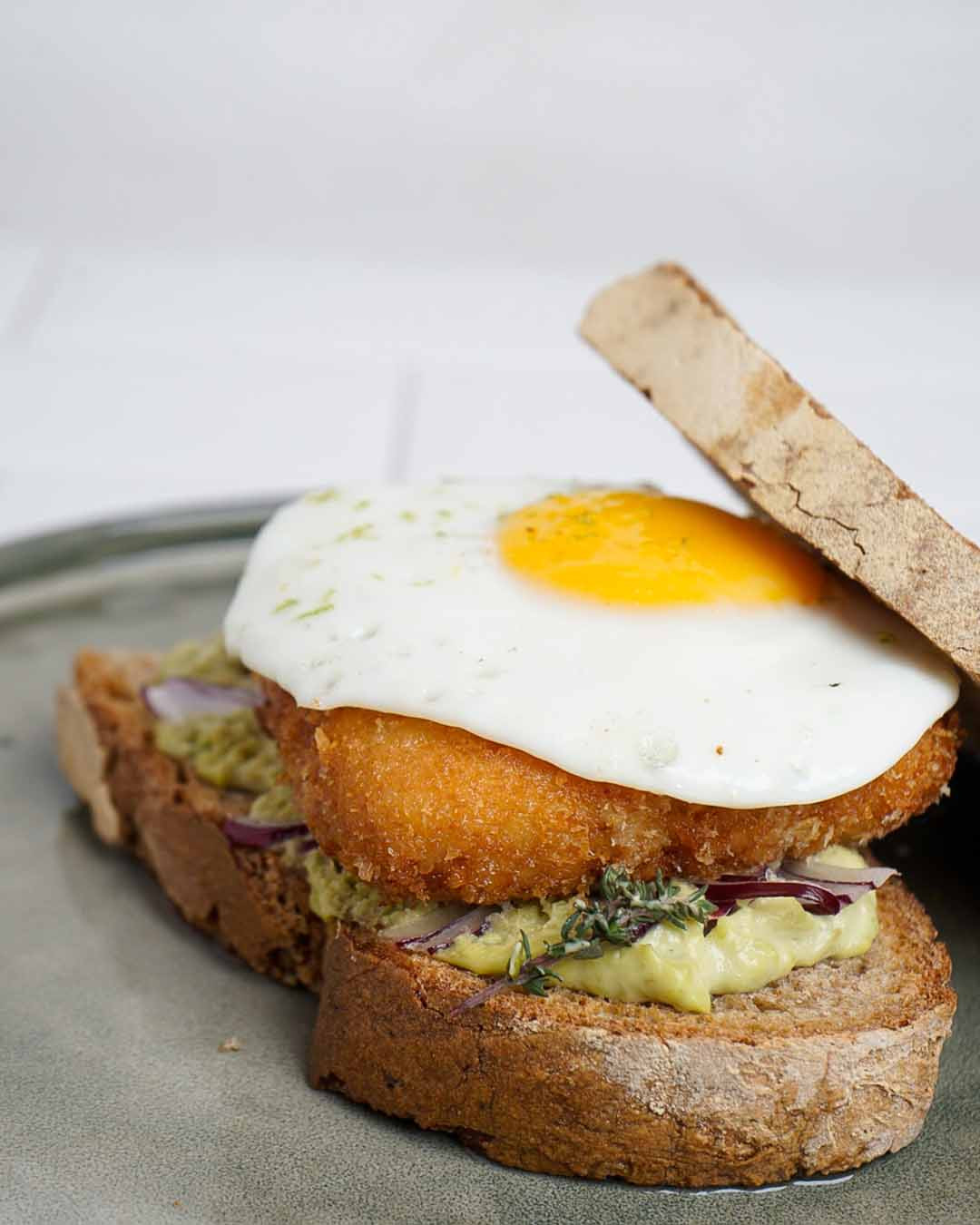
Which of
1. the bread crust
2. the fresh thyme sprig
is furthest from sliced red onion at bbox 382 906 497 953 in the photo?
the bread crust

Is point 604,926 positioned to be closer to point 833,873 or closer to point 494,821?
point 494,821

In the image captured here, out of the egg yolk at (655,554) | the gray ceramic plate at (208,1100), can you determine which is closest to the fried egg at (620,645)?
the egg yolk at (655,554)

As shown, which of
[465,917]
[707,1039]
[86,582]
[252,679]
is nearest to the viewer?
[707,1039]

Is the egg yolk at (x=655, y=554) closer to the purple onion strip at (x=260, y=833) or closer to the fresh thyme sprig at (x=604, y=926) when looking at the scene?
the fresh thyme sprig at (x=604, y=926)

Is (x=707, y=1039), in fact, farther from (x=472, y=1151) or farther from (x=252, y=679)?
(x=252, y=679)

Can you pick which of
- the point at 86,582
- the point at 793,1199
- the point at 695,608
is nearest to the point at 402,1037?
the point at 793,1199

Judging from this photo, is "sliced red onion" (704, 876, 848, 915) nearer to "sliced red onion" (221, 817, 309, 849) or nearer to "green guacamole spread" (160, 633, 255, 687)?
"sliced red onion" (221, 817, 309, 849)

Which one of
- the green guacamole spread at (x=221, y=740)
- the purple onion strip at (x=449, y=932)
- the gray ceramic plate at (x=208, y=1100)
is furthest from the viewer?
the green guacamole spread at (x=221, y=740)
